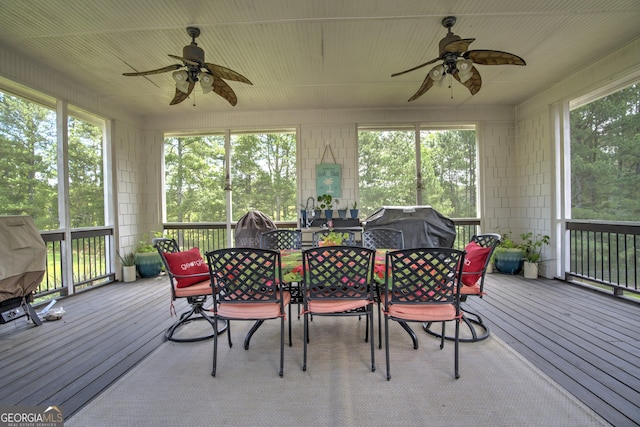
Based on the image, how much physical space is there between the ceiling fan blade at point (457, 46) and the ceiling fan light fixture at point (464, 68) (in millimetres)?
103

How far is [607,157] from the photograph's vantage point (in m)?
3.87

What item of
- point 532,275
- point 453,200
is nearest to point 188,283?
point 453,200

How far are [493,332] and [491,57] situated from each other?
2658 millimetres

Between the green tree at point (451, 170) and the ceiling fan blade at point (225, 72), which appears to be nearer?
the ceiling fan blade at point (225, 72)

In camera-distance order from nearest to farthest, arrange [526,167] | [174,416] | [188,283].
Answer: [174,416]
[188,283]
[526,167]

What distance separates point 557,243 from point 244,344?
4.98 metres

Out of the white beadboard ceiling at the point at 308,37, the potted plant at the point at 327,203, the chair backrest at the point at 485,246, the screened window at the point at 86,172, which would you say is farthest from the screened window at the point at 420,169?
the screened window at the point at 86,172

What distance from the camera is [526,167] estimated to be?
525 cm

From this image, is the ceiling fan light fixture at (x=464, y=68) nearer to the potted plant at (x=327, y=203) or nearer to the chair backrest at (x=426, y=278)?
the chair backrest at (x=426, y=278)

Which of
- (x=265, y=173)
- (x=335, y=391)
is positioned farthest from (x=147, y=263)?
(x=335, y=391)

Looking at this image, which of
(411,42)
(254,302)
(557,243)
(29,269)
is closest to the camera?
(254,302)

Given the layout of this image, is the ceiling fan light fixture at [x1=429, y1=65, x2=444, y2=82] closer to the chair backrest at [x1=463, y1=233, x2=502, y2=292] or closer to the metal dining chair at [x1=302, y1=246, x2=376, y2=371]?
the chair backrest at [x1=463, y1=233, x2=502, y2=292]

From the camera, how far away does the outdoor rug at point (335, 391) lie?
65.3 inches

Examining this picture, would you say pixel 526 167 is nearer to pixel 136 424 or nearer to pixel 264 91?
pixel 264 91
